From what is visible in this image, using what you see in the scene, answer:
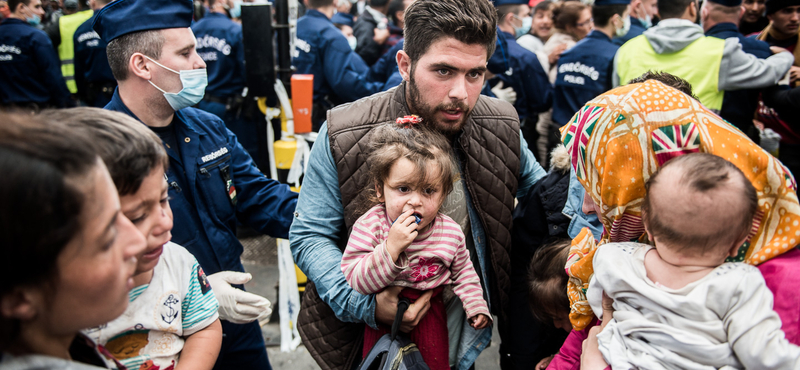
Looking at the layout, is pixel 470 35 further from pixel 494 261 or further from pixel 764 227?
pixel 764 227

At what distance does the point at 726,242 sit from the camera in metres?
1.30

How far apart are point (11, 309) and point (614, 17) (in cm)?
565

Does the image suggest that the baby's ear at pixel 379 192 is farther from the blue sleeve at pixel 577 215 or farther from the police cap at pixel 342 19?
the police cap at pixel 342 19

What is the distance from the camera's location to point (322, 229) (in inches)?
82.2

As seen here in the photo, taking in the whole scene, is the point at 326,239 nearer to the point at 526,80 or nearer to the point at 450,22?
the point at 450,22

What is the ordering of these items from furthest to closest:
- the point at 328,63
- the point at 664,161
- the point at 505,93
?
1. the point at 328,63
2. the point at 505,93
3. the point at 664,161

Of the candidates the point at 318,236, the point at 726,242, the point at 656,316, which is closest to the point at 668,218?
the point at 726,242

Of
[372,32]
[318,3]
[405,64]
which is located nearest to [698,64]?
[405,64]

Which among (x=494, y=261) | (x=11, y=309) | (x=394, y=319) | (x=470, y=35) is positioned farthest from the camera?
(x=494, y=261)

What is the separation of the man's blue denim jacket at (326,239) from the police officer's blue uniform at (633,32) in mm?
4726

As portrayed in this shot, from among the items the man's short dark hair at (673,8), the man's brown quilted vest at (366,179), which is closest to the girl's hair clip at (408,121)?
the man's brown quilted vest at (366,179)

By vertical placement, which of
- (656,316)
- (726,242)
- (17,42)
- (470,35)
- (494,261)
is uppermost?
(470,35)

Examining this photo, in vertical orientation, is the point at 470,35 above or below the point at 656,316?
above

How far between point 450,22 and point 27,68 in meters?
6.62
